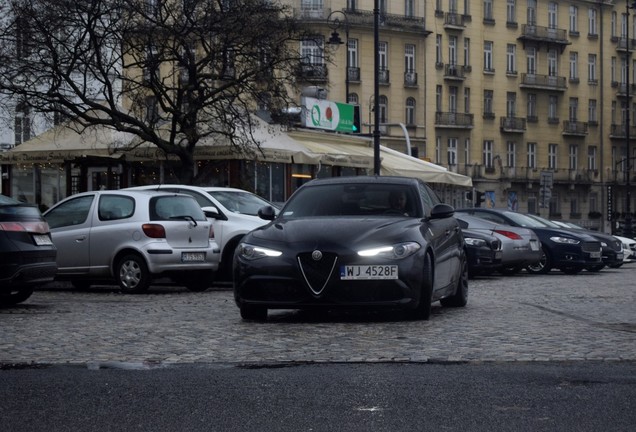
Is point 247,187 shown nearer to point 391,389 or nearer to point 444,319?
point 444,319

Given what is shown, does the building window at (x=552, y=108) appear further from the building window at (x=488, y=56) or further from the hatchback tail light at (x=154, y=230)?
the hatchback tail light at (x=154, y=230)

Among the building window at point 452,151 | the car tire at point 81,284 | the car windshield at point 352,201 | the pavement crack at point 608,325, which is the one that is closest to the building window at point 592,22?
the building window at point 452,151

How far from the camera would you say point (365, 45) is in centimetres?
8319

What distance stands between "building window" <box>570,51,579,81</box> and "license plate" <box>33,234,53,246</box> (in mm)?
81837

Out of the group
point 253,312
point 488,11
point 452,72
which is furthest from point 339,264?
point 488,11

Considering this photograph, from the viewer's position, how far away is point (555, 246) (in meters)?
29.1

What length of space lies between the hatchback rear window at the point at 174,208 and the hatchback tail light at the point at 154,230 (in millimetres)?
218

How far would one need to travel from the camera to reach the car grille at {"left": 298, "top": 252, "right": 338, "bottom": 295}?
12.6 metres

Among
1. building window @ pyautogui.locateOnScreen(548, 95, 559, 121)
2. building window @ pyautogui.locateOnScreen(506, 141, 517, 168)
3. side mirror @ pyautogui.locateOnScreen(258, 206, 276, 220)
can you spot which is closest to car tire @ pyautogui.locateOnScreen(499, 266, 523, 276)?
side mirror @ pyautogui.locateOnScreen(258, 206, 276, 220)

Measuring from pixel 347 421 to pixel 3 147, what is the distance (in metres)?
53.6

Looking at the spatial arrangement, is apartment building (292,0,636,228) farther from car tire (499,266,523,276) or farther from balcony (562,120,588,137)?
car tire (499,266,523,276)

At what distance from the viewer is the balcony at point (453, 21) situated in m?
85.7

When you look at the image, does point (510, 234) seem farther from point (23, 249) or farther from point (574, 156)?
point (574, 156)

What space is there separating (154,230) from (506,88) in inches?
2848
